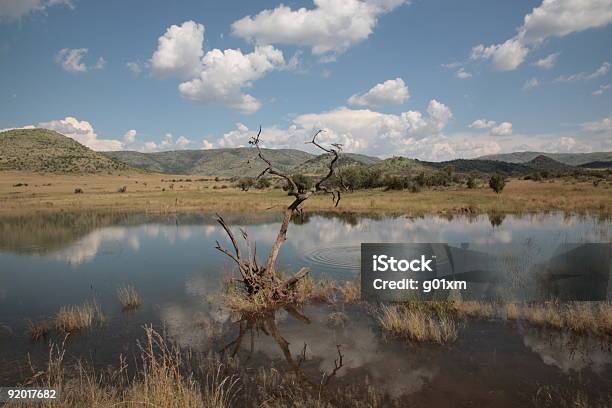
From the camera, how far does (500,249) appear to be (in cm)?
2111

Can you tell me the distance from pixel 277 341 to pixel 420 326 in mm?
3690

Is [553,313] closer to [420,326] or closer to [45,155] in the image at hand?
[420,326]

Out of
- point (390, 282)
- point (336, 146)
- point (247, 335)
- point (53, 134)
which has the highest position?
point (53, 134)

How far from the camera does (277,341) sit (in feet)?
37.2

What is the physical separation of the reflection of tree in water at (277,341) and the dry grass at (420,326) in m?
1.65

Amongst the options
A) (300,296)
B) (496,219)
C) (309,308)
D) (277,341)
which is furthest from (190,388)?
(496,219)

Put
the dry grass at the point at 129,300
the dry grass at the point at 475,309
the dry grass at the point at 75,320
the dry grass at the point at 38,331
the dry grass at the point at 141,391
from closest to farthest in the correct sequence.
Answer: the dry grass at the point at 141,391
the dry grass at the point at 38,331
the dry grass at the point at 75,320
the dry grass at the point at 475,309
the dry grass at the point at 129,300

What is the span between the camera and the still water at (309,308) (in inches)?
360

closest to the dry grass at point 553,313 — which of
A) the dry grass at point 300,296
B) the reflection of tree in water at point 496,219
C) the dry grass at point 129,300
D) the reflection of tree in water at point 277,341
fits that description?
the dry grass at point 300,296

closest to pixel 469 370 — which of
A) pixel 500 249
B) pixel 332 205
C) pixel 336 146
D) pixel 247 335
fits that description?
pixel 247 335

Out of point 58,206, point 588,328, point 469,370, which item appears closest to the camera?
point 469,370

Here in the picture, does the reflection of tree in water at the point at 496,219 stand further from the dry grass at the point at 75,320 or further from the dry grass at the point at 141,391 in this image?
the dry grass at the point at 141,391

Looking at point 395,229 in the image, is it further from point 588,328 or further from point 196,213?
point 196,213

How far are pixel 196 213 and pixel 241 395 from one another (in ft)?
125
